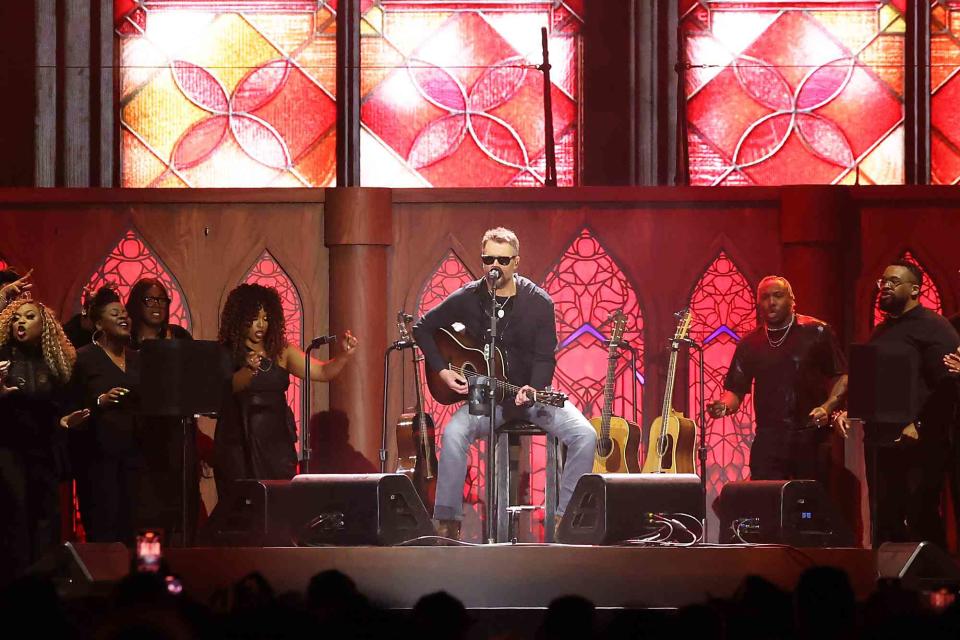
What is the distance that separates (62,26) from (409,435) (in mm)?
3640

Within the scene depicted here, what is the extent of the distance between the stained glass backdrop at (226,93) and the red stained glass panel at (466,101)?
1.11 ft

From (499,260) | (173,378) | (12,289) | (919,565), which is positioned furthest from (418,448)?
(919,565)

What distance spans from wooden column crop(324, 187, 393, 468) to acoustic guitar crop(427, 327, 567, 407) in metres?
1.69

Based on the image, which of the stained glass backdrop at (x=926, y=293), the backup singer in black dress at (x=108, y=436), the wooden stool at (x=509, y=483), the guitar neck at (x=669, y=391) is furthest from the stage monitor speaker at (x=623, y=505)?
the stained glass backdrop at (x=926, y=293)

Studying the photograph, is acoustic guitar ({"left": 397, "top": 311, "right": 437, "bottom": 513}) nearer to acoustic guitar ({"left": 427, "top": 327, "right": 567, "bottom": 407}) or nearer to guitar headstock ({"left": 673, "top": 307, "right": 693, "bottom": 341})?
acoustic guitar ({"left": 427, "top": 327, "right": 567, "bottom": 407})

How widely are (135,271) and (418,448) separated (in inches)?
84.4

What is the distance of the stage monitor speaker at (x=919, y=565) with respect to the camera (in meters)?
6.69

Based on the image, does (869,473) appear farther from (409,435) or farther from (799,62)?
(799,62)

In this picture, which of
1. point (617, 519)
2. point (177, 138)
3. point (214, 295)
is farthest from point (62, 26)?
point (617, 519)

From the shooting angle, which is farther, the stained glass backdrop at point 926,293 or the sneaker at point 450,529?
the stained glass backdrop at point 926,293

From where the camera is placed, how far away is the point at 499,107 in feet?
34.7

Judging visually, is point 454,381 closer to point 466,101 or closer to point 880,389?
point 880,389

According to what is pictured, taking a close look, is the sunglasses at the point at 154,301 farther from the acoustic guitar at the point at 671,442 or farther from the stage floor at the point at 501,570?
the acoustic guitar at the point at 671,442

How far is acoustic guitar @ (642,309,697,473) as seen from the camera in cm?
859
